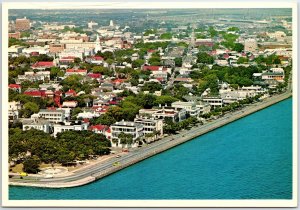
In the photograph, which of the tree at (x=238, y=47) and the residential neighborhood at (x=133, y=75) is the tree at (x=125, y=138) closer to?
the residential neighborhood at (x=133, y=75)

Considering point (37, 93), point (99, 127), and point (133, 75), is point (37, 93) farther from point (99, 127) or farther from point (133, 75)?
point (133, 75)

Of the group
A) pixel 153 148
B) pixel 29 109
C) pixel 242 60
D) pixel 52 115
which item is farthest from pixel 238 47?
pixel 29 109

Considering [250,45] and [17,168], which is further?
[250,45]

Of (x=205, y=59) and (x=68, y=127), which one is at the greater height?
(x=205, y=59)

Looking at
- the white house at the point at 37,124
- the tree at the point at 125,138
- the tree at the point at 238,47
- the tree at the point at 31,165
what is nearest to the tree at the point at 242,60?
the tree at the point at 238,47

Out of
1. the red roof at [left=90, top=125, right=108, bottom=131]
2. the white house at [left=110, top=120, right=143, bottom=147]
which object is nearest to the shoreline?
the white house at [left=110, top=120, right=143, bottom=147]

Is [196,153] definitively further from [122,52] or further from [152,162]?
[122,52]

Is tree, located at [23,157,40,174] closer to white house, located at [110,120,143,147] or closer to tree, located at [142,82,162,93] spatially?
white house, located at [110,120,143,147]
